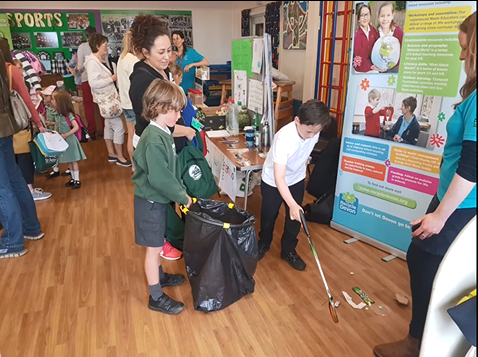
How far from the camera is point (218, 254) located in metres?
1.67

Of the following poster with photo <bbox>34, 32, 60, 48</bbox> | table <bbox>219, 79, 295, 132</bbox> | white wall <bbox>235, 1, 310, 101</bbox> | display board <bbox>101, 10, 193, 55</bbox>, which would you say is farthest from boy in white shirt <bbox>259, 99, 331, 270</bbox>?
poster with photo <bbox>34, 32, 60, 48</bbox>

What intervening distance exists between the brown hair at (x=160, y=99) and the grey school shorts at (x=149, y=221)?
40 centimetres

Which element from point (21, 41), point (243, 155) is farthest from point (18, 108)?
point (21, 41)

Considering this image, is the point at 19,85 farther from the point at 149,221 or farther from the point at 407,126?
the point at 407,126

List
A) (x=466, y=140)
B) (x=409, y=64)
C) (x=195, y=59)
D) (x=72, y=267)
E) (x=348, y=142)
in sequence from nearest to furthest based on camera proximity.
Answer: (x=466, y=140)
(x=409, y=64)
(x=72, y=267)
(x=348, y=142)
(x=195, y=59)

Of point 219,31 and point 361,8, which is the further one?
point 219,31

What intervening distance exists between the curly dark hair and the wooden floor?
129 centimetres

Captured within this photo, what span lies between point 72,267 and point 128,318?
66 centimetres

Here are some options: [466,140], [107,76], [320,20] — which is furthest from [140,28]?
[320,20]

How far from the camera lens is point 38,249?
236 centimetres

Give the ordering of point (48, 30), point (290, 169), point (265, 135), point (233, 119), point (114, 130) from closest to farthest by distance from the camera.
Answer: point (290, 169)
point (265, 135)
point (233, 119)
point (114, 130)
point (48, 30)

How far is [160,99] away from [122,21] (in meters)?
4.72

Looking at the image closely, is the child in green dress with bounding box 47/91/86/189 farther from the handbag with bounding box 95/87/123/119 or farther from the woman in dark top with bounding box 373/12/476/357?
the woman in dark top with bounding box 373/12/476/357

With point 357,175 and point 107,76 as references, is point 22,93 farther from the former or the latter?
point 357,175
